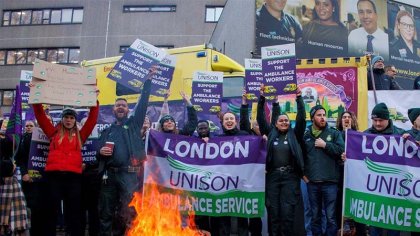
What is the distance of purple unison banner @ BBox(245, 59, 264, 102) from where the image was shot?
8.41m

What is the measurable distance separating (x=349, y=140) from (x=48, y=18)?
33885mm

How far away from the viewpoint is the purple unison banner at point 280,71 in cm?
724

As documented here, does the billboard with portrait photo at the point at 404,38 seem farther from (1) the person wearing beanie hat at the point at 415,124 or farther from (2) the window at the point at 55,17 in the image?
(2) the window at the point at 55,17

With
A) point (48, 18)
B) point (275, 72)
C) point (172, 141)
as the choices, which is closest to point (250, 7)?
point (275, 72)

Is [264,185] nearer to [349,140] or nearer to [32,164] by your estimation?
[349,140]

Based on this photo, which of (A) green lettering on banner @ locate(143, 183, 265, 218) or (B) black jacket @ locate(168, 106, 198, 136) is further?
(B) black jacket @ locate(168, 106, 198, 136)

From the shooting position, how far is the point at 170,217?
6555mm

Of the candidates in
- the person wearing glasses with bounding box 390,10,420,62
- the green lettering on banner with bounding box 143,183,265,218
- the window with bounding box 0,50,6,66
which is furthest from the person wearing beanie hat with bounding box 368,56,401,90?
the window with bounding box 0,50,6,66

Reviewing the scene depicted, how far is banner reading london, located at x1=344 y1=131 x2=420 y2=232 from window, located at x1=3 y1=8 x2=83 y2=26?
32.1m

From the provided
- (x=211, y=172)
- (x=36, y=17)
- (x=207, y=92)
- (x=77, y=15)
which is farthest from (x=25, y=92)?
(x=36, y=17)

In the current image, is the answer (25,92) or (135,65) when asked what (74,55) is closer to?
(25,92)

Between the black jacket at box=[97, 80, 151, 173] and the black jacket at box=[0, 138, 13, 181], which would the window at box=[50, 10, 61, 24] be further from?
the black jacket at box=[97, 80, 151, 173]

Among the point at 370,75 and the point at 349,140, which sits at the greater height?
the point at 370,75

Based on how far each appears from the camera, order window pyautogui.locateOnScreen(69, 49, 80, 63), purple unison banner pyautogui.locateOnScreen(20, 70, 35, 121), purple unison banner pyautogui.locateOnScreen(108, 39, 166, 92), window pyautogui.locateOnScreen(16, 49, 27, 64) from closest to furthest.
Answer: purple unison banner pyautogui.locateOnScreen(108, 39, 166, 92), purple unison banner pyautogui.locateOnScreen(20, 70, 35, 121), window pyautogui.locateOnScreen(69, 49, 80, 63), window pyautogui.locateOnScreen(16, 49, 27, 64)
